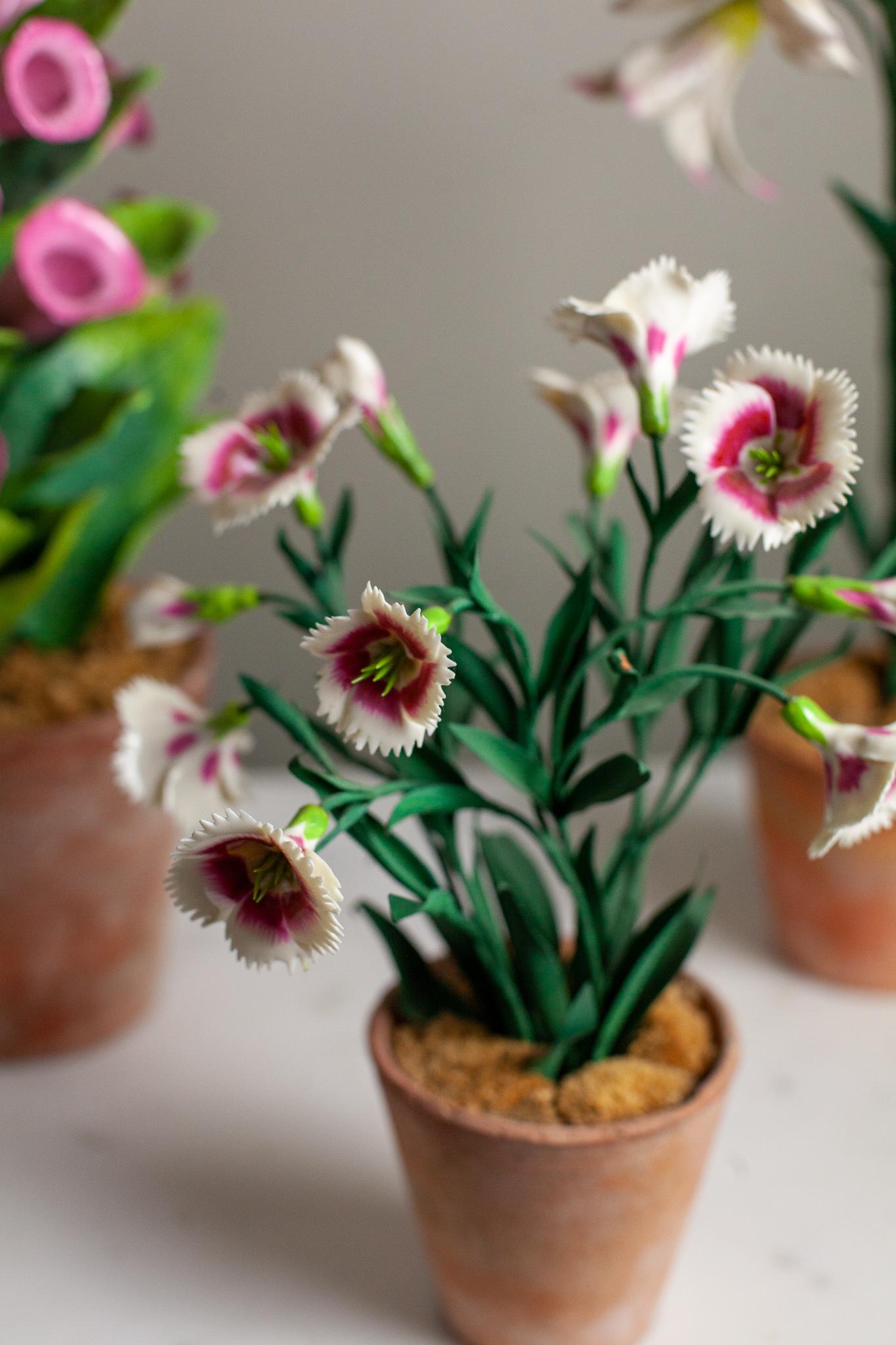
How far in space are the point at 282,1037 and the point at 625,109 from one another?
645 mm

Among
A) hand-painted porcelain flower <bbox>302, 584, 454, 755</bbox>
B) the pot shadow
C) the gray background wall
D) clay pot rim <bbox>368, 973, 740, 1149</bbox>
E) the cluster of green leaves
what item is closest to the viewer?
hand-painted porcelain flower <bbox>302, 584, 454, 755</bbox>

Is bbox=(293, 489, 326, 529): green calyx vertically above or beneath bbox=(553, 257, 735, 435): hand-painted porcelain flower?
beneath

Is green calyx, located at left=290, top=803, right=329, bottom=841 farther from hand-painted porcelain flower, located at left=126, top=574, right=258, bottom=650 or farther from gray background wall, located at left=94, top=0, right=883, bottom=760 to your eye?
gray background wall, located at left=94, top=0, right=883, bottom=760

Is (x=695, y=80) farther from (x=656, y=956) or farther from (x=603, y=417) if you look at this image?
(x=656, y=956)

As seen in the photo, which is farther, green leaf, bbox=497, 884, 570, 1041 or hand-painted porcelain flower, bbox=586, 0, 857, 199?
hand-painted porcelain flower, bbox=586, 0, 857, 199

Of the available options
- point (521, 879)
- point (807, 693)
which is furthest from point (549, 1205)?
point (807, 693)

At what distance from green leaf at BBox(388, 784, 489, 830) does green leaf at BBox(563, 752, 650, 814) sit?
0.03m

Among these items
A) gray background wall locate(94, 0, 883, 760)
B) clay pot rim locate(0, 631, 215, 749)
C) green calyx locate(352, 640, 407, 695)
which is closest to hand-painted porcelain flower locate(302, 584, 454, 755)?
green calyx locate(352, 640, 407, 695)

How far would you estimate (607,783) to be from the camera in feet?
1.48

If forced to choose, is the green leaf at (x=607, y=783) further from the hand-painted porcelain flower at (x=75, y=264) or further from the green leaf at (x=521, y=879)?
the hand-painted porcelain flower at (x=75, y=264)

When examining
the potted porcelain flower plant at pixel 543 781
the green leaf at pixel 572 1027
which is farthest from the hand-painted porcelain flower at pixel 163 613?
the green leaf at pixel 572 1027

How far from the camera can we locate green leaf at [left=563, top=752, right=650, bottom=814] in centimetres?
43

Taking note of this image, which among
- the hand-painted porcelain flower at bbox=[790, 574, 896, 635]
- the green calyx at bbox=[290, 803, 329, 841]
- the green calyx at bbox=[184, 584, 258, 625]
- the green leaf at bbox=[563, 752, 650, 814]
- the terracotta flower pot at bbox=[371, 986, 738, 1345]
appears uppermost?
the green calyx at bbox=[184, 584, 258, 625]

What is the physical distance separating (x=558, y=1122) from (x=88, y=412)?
44 centimetres
